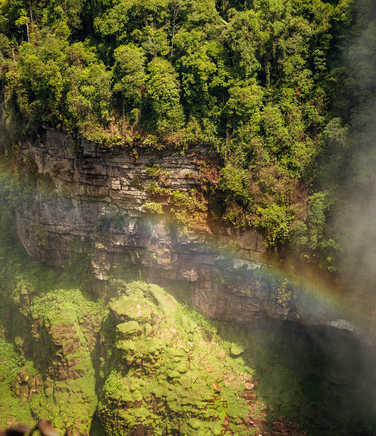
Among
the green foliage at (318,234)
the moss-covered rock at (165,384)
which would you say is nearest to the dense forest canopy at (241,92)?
the green foliage at (318,234)

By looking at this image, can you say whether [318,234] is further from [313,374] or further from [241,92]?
[313,374]

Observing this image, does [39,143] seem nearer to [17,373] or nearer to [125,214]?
[125,214]

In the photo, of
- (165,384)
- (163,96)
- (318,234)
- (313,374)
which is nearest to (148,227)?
(163,96)

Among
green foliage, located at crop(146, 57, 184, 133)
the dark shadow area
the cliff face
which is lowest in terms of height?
the dark shadow area

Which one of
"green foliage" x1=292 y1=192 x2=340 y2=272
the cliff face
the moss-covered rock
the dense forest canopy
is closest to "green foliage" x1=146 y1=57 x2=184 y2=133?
the dense forest canopy

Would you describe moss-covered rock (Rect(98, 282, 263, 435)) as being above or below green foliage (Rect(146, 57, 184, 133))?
below

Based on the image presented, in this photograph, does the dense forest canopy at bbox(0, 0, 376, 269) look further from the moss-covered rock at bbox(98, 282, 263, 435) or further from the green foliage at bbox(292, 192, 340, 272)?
the moss-covered rock at bbox(98, 282, 263, 435)
